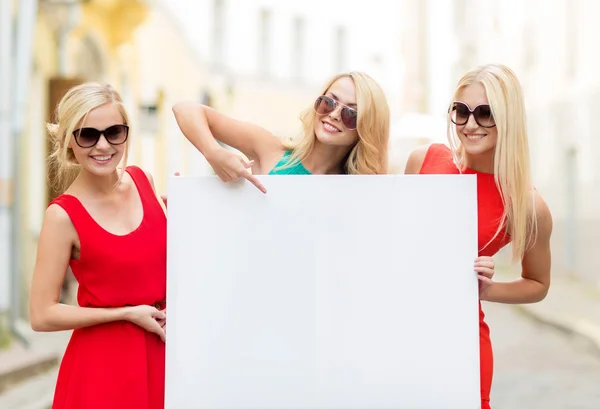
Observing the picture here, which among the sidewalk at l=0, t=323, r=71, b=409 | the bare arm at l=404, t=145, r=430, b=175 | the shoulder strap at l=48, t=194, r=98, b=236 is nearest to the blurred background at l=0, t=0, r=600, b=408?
the sidewalk at l=0, t=323, r=71, b=409

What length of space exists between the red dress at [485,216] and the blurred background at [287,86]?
2.22 feet

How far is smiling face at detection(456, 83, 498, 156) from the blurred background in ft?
2.73

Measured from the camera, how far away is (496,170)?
7.52 feet

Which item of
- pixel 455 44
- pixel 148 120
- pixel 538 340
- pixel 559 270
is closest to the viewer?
pixel 538 340

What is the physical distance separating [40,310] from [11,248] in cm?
582

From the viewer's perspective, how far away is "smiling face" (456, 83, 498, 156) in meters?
2.32

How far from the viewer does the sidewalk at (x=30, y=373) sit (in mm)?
5551

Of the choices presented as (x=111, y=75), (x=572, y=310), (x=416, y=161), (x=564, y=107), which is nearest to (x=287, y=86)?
(x=564, y=107)

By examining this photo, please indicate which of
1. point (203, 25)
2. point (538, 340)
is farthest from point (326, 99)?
point (203, 25)

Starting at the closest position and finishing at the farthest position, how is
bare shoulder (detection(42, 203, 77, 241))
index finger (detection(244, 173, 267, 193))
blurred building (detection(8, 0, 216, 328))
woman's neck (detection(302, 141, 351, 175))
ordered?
index finger (detection(244, 173, 267, 193)) < bare shoulder (detection(42, 203, 77, 241)) < woman's neck (detection(302, 141, 351, 175)) < blurred building (detection(8, 0, 216, 328))

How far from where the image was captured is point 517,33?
54.1 ft

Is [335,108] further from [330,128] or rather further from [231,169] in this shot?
[231,169]

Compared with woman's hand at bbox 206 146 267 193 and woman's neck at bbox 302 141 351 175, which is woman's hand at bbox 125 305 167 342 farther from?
woman's neck at bbox 302 141 351 175

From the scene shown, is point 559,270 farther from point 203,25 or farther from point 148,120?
point 203,25
